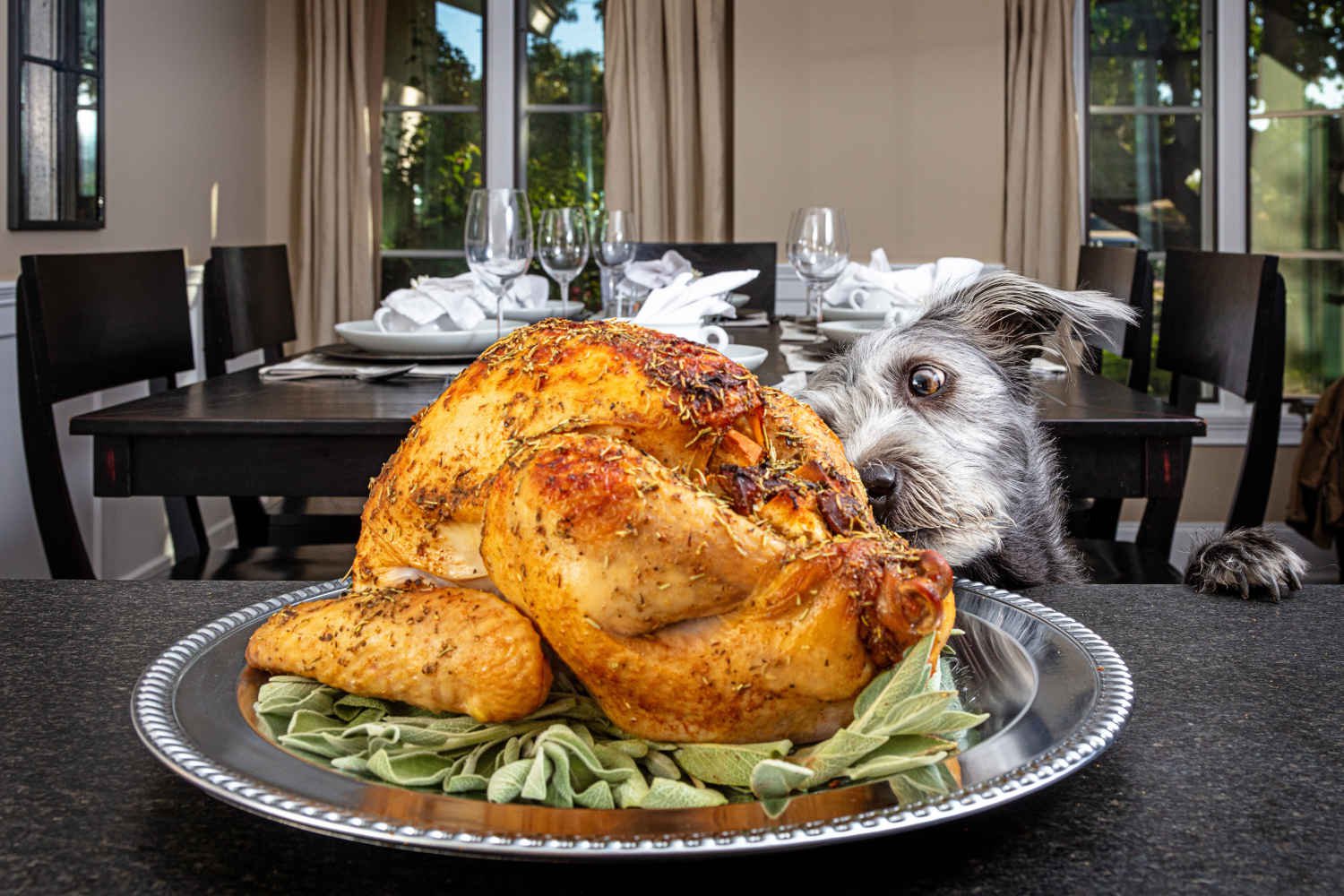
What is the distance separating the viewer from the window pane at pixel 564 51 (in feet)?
16.8

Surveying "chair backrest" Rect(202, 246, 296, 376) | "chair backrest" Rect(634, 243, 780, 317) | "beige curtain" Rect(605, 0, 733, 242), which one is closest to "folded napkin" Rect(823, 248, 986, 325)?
"chair backrest" Rect(634, 243, 780, 317)

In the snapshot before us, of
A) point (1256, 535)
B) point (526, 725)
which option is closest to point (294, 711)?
point (526, 725)

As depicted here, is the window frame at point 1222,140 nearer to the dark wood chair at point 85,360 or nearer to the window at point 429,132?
the window at point 429,132

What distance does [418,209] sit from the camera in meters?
5.30

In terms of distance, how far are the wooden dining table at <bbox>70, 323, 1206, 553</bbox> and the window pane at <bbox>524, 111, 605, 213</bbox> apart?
367 centimetres

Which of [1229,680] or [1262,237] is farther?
[1262,237]

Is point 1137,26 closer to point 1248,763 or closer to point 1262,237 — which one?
point 1262,237

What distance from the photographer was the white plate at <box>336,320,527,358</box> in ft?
6.93

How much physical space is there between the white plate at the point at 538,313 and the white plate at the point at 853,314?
601 millimetres

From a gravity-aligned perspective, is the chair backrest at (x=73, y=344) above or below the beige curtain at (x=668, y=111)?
below

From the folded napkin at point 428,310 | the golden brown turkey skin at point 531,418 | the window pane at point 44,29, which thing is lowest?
the golden brown turkey skin at point 531,418

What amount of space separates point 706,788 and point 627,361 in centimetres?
17

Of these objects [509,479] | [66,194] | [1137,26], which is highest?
[1137,26]

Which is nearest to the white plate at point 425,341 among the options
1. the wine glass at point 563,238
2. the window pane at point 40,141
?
the wine glass at point 563,238
